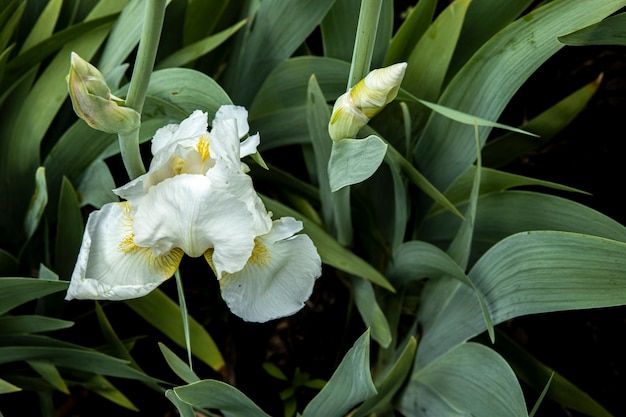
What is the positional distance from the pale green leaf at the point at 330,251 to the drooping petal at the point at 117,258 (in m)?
0.21

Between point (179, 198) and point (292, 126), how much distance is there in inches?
13.3

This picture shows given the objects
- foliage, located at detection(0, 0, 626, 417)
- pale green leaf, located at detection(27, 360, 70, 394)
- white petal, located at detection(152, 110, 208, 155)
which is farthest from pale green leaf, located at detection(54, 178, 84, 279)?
white petal, located at detection(152, 110, 208, 155)

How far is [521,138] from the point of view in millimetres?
949

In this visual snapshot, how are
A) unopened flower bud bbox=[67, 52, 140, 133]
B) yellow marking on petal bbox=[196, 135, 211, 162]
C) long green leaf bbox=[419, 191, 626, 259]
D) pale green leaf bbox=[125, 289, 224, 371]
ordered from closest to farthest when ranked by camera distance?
unopened flower bud bbox=[67, 52, 140, 133]
yellow marking on petal bbox=[196, 135, 211, 162]
long green leaf bbox=[419, 191, 626, 259]
pale green leaf bbox=[125, 289, 224, 371]

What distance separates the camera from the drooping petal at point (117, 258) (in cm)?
57

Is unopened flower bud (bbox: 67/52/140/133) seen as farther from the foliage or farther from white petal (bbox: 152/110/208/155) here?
the foliage

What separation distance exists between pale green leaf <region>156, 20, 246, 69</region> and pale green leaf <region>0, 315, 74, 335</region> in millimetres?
334

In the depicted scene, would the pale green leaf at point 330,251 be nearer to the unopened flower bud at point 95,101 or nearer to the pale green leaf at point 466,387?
the pale green leaf at point 466,387

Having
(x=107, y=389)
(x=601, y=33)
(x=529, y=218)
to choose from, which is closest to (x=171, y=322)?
(x=107, y=389)

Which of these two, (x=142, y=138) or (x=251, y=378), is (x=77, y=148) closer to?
(x=142, y=138)

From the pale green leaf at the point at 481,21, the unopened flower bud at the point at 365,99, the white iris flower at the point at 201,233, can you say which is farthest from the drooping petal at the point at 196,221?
the pale green leaf at the point at 481,21

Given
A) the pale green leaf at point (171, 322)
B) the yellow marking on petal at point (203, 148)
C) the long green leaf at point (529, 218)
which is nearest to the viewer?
the yellow marking on petal at point (203, 148)

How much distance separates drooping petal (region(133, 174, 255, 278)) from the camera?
55 cm

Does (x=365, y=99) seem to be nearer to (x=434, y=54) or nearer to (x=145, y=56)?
(x=145, y=56)
